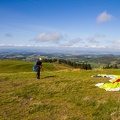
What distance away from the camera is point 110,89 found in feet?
61.4

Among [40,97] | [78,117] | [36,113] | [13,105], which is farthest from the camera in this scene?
[40,97]

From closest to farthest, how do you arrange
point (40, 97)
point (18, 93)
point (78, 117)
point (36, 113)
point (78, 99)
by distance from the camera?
point (78, 117) → point (36, 113) → point (78, 99) → point (40, 97) → point (18, 93)

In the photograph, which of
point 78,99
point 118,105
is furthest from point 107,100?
point 78,99

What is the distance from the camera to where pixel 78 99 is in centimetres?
1569

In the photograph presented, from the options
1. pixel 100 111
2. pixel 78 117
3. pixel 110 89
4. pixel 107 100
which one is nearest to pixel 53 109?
pixel 78 117

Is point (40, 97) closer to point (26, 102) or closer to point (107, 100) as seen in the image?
point (26, 102)

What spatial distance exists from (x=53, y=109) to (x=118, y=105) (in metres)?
5.10

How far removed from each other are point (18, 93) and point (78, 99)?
650 cm

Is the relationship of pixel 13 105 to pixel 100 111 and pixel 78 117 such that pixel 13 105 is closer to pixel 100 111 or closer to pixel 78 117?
pixel 78 117

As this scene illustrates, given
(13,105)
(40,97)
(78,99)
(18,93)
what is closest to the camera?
(13,105)

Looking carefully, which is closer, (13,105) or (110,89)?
(13,105)

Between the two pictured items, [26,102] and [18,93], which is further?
[18,93]

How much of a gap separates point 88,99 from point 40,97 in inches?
183

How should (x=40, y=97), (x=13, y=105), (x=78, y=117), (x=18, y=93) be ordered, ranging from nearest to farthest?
(x=78, y=117) → (x=13, y=105) → (x=40, y=97) → (x=18, y=93)
